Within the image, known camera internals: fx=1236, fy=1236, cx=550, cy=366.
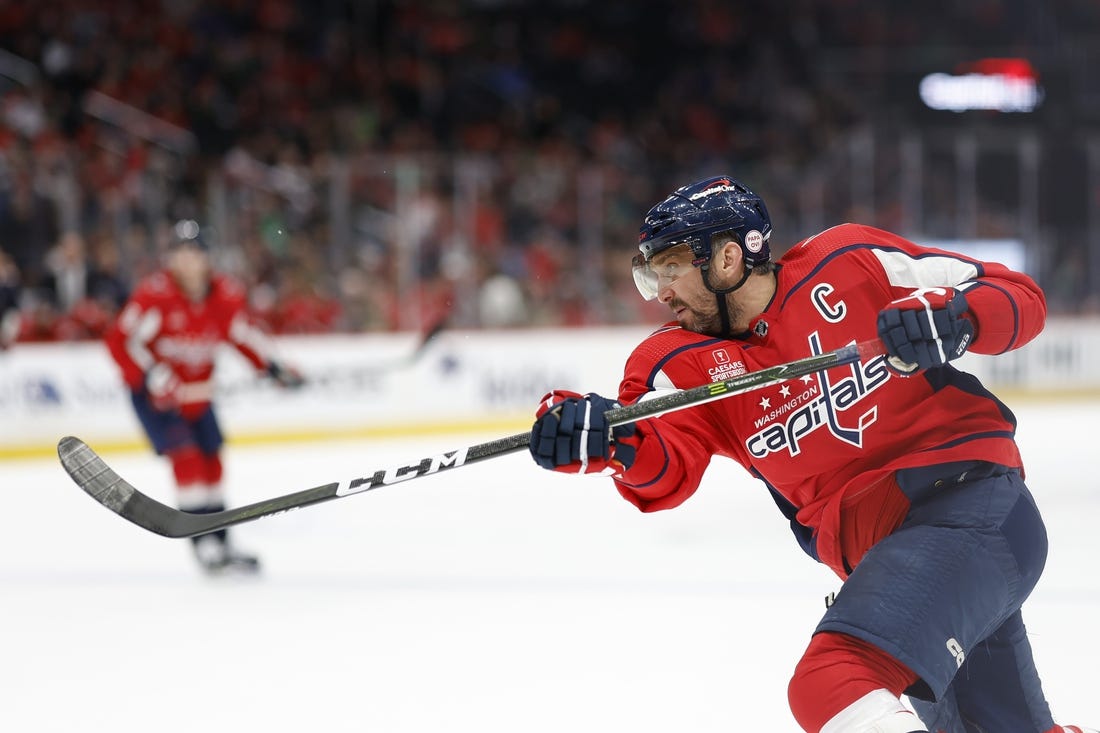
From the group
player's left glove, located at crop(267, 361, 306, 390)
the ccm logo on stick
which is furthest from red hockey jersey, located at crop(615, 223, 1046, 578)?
player's left glove, located at crop(267, 361, 306, 390)

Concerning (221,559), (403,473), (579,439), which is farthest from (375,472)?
(221,559)

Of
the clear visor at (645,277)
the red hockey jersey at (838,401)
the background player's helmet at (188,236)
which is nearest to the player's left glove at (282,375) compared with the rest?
the background player's helmet at (188,236)

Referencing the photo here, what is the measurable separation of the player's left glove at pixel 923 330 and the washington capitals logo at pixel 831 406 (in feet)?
0.29

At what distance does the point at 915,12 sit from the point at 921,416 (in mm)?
12977

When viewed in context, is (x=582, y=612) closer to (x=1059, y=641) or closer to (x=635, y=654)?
(x=635, y=654)

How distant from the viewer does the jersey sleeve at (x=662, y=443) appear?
1920 millimetres

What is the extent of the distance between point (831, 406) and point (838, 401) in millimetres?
13

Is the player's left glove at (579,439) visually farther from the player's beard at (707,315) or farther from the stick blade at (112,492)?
the stick blade at (112,492)

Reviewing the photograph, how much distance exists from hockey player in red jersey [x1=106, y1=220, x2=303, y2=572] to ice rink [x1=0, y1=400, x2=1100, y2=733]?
0.39 meters

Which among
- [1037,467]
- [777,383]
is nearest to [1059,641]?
[777,383]

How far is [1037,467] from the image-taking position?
6.36 metres

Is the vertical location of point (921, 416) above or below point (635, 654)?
above

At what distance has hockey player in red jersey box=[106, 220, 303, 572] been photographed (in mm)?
4801

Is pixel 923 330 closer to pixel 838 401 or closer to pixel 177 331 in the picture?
pixel 838 401
